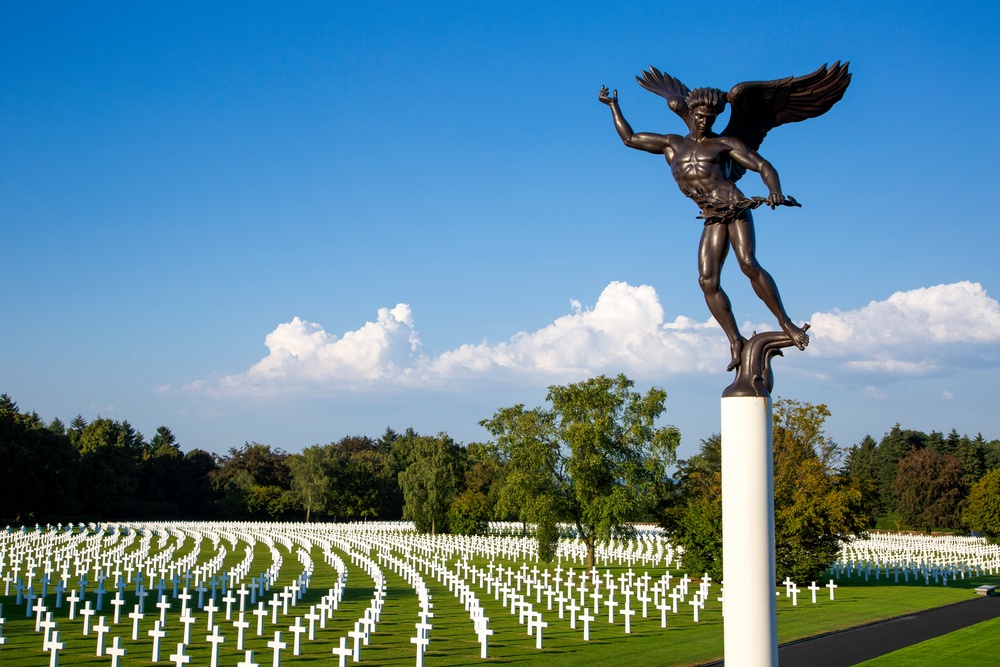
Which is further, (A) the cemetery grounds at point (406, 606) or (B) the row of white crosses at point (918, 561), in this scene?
(B) the row of white crosses at point (918, 561)

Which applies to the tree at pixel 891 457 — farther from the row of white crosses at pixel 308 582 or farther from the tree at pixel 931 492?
the row of white crosses at pixel 308 582

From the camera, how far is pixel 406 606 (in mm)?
27125

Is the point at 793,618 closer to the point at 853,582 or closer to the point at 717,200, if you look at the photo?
the point at 853,582

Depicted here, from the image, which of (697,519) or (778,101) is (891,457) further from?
(778,101)

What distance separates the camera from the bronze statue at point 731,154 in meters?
8.01

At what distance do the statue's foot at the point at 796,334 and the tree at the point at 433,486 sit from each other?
57.5 m

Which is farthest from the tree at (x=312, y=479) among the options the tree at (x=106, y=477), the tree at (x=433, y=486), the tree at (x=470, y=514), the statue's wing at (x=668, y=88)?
the statue's wing at (x=668, y=88)

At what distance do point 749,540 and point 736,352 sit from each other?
5.54ft

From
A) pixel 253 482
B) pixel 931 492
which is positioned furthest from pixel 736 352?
pixel 253 482

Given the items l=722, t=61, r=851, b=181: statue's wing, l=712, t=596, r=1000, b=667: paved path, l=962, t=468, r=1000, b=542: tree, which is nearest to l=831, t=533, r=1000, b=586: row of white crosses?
l=962, t=468, r=1000, b=542: tree

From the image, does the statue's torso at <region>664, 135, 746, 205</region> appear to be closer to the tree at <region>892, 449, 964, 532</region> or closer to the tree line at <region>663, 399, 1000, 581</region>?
the tree line at <region>663, 399, 1000, 581</region>

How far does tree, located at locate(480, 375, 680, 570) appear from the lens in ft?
130

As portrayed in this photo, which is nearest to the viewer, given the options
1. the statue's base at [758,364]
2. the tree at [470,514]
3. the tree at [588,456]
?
the statue's base at [758,364]

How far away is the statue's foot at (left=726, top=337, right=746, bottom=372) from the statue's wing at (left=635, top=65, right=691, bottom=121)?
89.2 inches
